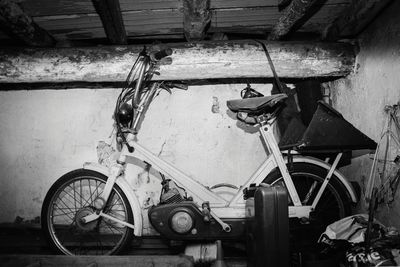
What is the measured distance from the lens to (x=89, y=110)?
379cm

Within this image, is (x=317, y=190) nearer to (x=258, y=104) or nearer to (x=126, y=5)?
(x=258, y=104)

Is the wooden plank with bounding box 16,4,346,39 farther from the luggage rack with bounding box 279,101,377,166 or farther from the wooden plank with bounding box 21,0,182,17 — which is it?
the luggage rack with bounding box 279,101,377,166

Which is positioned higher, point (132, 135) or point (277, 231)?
point (132, 135)

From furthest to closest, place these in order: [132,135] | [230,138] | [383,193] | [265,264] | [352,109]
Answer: [230,138] < [352,109] < [132,135] < [383,193] < [265,264]

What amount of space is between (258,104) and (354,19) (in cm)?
130

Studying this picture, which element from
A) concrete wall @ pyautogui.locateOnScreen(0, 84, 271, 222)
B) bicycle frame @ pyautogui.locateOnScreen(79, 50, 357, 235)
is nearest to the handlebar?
bicycle frame @ pyautogui.locateOnScreen(79, 50, 357, 235)

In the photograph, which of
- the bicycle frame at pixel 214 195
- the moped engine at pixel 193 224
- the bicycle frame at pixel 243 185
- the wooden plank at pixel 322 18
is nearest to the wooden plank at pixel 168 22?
the wooden plank at pixel 322 18

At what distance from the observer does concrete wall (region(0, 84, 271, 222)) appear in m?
3.69

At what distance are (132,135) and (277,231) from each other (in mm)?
1683

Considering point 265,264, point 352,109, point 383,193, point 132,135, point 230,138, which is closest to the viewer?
point 265,264

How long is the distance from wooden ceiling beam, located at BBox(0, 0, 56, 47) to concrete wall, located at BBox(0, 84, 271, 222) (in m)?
0.79

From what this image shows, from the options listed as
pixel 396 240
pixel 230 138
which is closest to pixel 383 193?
pixel 396 240

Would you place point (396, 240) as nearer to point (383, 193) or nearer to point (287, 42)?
point (383, 193)

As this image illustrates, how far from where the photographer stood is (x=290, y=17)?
9.15ft
